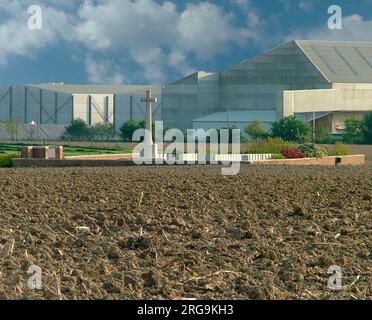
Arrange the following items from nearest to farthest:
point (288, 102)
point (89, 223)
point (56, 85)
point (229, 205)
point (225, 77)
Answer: point (89, 223), point (229, 205), point (288, 102), point (225, 77), point (56, 85)

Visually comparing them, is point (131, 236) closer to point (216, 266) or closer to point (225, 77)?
point (216, 266)

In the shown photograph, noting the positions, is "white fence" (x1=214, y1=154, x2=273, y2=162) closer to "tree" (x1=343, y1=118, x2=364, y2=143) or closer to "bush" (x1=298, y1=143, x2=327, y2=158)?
"bush" (x1=298, y1=143, x2=327, y2=158)

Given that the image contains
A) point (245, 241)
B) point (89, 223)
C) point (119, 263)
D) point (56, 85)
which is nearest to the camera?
point (119, 263)

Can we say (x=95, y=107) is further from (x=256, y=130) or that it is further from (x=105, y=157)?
(x=105, y=157)

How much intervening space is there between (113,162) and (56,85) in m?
51.6

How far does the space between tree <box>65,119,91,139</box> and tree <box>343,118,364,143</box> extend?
16.5 m

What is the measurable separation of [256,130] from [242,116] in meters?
6.09

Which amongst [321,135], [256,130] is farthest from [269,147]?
[321,135]

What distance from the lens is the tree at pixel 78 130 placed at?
74.0 meters

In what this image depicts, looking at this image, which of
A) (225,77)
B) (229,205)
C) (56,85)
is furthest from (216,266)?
(56,85)

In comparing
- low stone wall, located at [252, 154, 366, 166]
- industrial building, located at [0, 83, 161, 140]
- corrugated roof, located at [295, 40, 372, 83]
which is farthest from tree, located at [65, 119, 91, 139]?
low stone wall, located at [252, 154, 366, 166]

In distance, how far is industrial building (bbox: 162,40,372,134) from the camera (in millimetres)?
71000

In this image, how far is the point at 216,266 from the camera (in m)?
11.6

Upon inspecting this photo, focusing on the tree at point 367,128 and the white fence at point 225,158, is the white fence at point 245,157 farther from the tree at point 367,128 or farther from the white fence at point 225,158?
the tree at point 367,128
